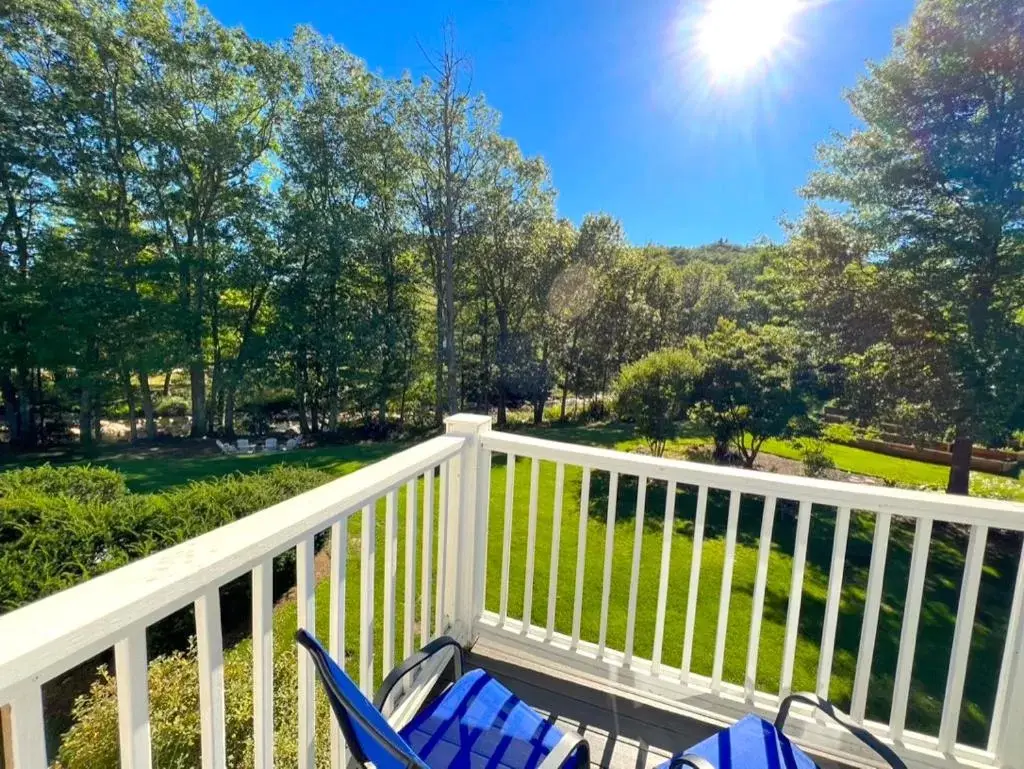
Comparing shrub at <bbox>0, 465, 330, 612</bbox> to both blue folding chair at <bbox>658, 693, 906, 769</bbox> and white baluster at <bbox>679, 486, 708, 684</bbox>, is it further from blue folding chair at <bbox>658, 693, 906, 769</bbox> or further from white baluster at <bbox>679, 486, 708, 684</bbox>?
blue folding chair at <bbox>658, 693, 906, 769</bbox>

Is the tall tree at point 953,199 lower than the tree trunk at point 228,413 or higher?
higher

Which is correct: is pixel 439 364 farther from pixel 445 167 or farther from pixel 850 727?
pixel 850 727

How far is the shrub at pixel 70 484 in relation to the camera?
13.2 ft

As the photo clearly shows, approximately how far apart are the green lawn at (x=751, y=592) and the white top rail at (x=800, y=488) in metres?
1.28

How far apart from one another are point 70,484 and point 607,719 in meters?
5.01

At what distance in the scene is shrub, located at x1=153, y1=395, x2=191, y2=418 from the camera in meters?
16.1

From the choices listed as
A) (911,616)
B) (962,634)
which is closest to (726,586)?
(911,616)

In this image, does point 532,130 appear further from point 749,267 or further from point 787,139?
point 749,267

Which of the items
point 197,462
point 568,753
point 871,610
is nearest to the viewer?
point 568,753

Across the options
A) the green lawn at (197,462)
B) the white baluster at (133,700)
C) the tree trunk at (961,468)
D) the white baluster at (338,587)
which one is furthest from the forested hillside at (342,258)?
the white baluster at (133,700)

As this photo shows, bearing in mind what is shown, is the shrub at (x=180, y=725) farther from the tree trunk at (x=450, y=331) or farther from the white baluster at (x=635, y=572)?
the tree trunk at (x=450, y=331)

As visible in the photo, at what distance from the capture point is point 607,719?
A: 6.26ft

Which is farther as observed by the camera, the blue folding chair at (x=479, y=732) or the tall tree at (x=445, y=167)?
the tall tree at (x=445, y=167)

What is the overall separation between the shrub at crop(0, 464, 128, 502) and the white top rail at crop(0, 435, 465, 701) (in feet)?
13.1
